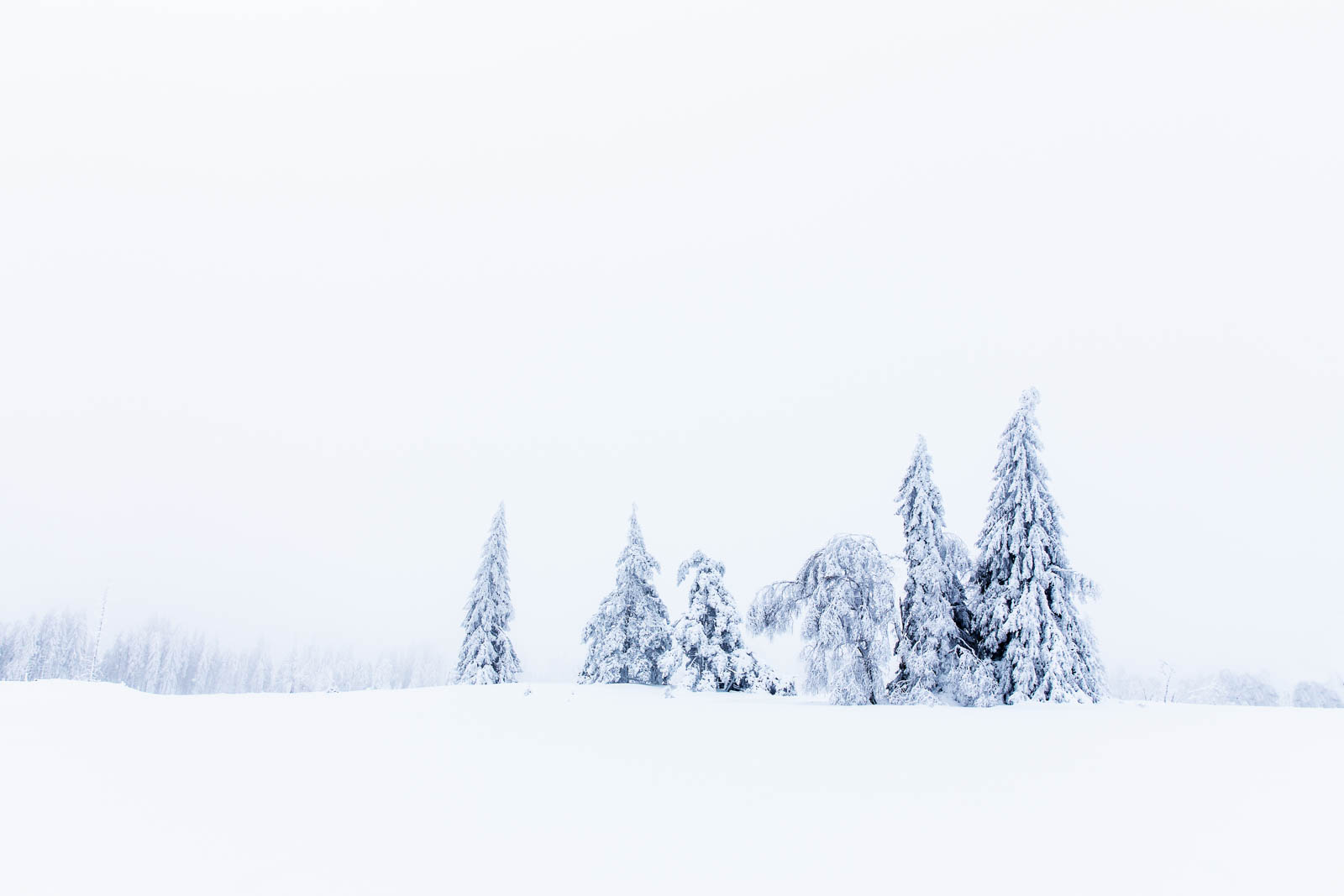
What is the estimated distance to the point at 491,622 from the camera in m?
38.8

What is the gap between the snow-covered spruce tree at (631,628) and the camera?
32.8m

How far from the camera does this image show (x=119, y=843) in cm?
669

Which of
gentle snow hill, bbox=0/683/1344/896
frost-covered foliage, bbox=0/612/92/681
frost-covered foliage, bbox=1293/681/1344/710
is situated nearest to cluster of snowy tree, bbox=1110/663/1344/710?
frost-covered foliage, bbox=1293/681/1344/710

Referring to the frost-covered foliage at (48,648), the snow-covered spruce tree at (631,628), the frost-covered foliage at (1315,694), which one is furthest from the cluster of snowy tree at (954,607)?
the frost-covered foliage at (48,648)

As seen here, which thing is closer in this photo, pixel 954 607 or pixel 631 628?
pixel 954 607

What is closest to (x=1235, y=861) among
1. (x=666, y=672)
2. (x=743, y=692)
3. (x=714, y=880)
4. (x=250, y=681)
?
(x=714, y=880)

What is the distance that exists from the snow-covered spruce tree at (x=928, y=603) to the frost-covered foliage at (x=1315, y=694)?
130 ft

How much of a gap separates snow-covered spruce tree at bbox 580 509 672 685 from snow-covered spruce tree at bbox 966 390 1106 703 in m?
16.3

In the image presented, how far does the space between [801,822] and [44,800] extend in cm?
918

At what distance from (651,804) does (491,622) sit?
108 ft

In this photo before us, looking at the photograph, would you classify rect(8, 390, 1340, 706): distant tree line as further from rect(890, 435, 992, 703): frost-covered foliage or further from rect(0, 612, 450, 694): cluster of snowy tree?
rect(0, 612, 450, 694): cluster of snowy tree

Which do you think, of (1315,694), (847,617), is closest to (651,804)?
(847,617)

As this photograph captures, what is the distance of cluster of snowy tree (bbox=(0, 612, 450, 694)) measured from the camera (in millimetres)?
82438

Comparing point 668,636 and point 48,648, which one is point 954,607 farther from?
point 48,648
